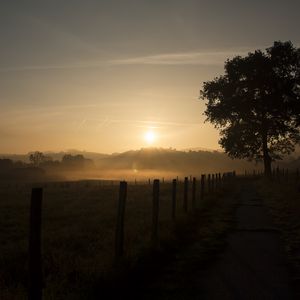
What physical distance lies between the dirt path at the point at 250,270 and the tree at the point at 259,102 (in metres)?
33.8

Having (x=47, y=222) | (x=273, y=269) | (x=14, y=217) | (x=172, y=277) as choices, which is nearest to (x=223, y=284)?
(x=172, y=277)

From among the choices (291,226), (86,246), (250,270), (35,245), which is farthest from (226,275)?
(291,226)

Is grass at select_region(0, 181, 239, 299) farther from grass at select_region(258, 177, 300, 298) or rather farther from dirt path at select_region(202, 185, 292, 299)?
grass at select_region(258, 177, 300, 298)

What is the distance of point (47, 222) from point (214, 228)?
7.64m

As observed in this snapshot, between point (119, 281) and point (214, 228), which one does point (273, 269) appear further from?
point (214, 228)

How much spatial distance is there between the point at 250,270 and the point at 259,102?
129ft

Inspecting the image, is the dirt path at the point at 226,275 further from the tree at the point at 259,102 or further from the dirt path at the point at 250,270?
the tree at the point at 259,102

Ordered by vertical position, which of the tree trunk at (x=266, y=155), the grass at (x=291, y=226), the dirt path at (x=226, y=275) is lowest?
the dirt path at (x=226, y=275)

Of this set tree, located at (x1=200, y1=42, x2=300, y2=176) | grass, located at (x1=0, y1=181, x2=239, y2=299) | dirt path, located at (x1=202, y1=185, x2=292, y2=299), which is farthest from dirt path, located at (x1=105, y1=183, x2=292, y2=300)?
tree, located at (x1=200, y1=42, x2=300, y2=176)

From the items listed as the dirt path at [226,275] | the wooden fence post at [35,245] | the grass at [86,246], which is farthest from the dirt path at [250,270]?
the wooden fence post at [35,245]

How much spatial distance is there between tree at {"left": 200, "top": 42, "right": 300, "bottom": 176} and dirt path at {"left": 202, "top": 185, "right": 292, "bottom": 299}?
111ft

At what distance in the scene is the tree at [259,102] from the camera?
4625cm

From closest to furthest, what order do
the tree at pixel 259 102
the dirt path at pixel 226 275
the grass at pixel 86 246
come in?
the dirt path at pixel 226 275 < the grass at pixel 86 246 < the tree at pixel 259 102

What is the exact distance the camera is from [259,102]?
4631 centimetres
